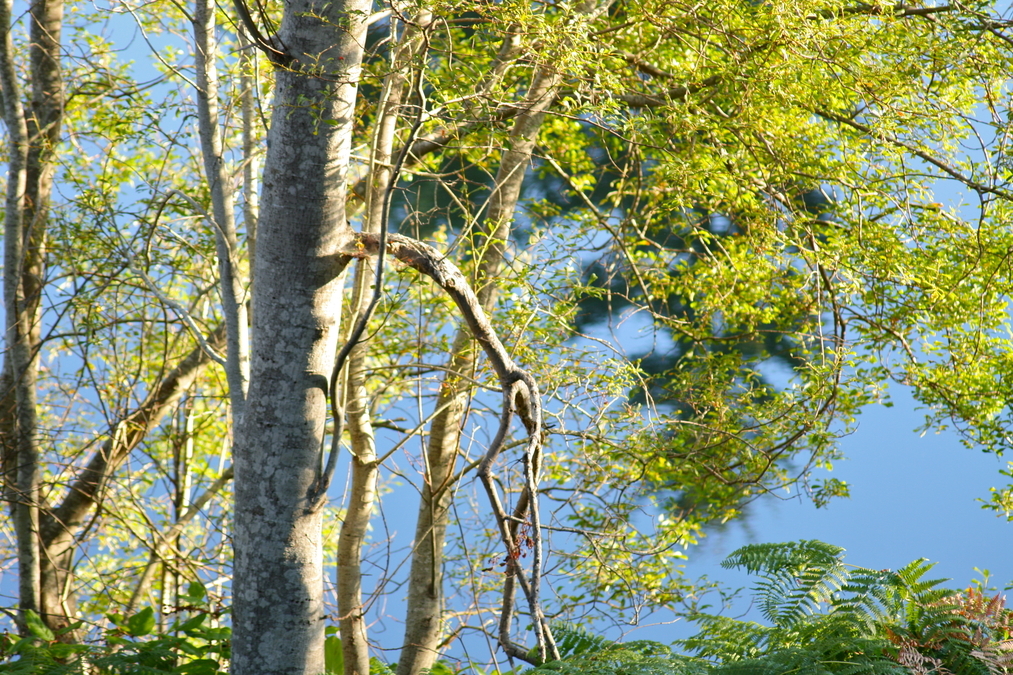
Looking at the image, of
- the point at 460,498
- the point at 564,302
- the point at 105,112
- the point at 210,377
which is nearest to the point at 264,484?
the point at 564,302

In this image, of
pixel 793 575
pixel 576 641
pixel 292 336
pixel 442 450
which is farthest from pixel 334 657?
pixel 793 575

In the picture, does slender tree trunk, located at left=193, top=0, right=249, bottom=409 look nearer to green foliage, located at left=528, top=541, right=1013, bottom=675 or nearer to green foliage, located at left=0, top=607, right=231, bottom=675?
green foliage, located at left=0, top=607, right=231, bottom=675

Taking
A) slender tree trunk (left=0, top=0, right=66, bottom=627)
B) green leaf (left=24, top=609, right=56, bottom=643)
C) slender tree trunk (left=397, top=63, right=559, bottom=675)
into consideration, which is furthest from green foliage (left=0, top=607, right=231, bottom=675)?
slender tree trunk (left=397, top=63, right=559, bottom=675)

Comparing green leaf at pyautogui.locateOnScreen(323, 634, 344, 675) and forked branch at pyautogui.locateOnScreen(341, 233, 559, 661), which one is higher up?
forked branch at pyautogui.locateOnScreen(341, 233, 559, 661)

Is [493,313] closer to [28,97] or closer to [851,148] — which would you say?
[851,148]

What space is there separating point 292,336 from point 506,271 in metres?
1.68

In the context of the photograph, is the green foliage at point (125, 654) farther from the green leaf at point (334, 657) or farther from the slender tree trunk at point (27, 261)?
the slender tree trunk at point (27, 261)

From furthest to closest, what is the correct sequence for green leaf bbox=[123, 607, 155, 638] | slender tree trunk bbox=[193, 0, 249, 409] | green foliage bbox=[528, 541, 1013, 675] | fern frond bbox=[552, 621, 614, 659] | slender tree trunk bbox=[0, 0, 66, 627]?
slender tree trunk bbox=[0, 0, 66, 627], green leaf bbox=[123, 607, 155, 638], slender tree trunk bbox=[193, 0, 249, 409], fern frond bbox=[552, 621, 614, 659], green foliage bbox=[528, 541, 1013, 675]

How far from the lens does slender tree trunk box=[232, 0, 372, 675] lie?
1.96 metres

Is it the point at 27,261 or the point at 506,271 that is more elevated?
the point at 27,261

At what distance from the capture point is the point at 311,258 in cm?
200

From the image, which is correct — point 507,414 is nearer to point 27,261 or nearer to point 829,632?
point 829,632

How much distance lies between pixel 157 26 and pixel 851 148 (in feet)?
11.6

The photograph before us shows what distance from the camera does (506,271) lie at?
11.7 ft
